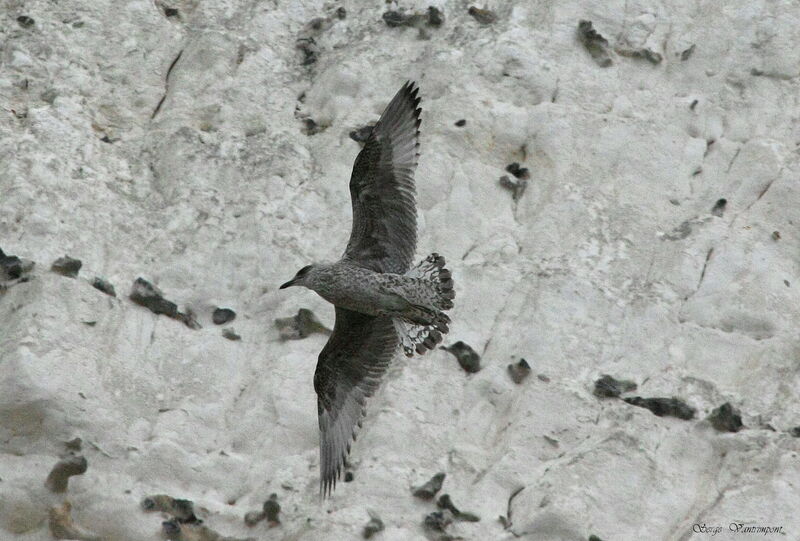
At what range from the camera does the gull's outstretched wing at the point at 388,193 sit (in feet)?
32.4

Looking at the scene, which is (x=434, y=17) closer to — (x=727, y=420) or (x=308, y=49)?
(x=308, y=49)

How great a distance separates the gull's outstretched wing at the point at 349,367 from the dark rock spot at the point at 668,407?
1.66m

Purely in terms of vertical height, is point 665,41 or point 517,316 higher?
point 665,41

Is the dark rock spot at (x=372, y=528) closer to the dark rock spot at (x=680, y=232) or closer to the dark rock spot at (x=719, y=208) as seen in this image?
the dark rock spot at (x=680, y=232)

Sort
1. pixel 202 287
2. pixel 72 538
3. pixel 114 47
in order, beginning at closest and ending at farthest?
pixel 72 538 < pixel 202 287 < pixel 114 47

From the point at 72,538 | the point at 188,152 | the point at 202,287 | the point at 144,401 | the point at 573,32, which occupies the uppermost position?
the point at 573,32

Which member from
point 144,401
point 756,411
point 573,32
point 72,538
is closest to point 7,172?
point 144,401

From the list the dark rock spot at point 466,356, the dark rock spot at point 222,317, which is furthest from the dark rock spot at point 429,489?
the dark rock spot at point 222,317

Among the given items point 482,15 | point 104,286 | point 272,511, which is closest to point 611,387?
point 272,511

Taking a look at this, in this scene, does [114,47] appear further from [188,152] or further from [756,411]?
[756,411]

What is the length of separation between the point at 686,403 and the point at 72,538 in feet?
12.8

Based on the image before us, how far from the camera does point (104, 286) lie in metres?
10.3

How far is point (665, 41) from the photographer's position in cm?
1227

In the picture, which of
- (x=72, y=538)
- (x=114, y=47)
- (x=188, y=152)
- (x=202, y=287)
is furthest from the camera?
(x=114, y=47)
